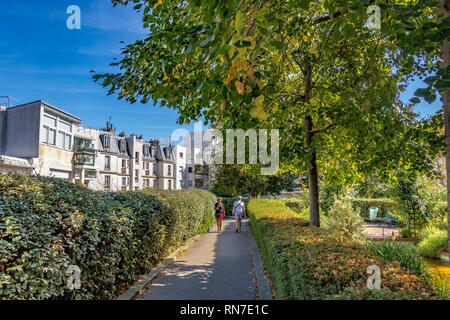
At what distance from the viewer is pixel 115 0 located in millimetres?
5117

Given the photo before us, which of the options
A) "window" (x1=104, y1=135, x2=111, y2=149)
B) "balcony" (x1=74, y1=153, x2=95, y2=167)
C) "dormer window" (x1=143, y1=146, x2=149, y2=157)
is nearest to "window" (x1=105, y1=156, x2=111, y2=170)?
"window" (x1=104, y1=135, x2=111, y2=149)

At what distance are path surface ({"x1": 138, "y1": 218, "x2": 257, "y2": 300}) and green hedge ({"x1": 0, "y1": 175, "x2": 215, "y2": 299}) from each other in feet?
2.49

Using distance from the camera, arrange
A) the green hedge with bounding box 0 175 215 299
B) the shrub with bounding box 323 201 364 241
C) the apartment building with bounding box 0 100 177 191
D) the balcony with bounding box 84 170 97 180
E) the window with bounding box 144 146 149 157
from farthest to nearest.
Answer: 1. the window with bounding box 144 146 149 157
2. the balcony with bounding box 84 170 97 180
3. the apartment building with bounding box 0 100 177 191
4. the shrub with bounding box 323 201 364 241
5. the green hedge with bounding box 0 175 215 299

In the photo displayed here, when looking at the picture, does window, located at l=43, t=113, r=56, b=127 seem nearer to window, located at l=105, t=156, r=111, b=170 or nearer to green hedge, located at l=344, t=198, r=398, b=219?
window, located at l=105, t=156, r=111, b=170

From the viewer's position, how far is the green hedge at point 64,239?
2.85 m

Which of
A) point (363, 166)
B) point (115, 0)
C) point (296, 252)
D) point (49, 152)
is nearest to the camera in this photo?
point (296, 252)

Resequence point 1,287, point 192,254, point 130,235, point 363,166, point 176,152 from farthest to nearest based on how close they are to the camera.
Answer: point 176,152
point 192,254
point 363,166
point 130,235
point 1,287

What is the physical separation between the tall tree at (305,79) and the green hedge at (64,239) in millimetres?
1794

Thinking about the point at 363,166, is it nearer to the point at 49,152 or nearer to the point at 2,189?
the point at 2,189

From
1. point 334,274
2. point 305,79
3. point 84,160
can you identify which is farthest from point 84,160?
point 334,274

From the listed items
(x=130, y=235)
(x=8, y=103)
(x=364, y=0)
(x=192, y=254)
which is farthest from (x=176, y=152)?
(x=364, y=0)

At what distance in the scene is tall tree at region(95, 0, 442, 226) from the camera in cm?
333

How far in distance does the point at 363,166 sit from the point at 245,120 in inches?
115
